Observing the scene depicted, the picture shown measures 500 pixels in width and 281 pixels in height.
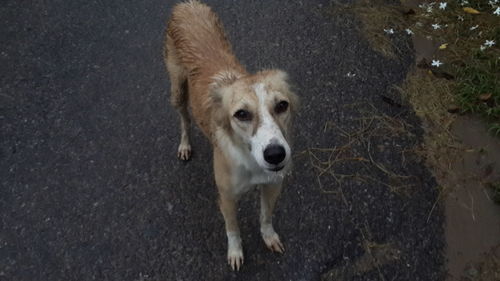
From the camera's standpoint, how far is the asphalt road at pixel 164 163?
11.5ft

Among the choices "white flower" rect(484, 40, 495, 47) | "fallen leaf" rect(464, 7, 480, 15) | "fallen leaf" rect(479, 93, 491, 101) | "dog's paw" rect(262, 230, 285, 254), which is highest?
"fallen leaf" rect(464, 7, 480, 15)

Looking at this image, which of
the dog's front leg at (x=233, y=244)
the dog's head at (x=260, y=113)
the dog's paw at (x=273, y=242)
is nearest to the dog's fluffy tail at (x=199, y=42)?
the dog's head at (x=260, y=113)

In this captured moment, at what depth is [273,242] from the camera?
3508 mm

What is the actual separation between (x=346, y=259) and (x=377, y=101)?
200 cm

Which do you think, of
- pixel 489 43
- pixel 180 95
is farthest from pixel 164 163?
pixel 489 43

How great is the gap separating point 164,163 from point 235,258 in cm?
127

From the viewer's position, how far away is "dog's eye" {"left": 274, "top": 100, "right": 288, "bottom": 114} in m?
2.63

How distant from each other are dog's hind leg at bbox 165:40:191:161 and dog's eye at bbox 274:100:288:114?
130 centimetres

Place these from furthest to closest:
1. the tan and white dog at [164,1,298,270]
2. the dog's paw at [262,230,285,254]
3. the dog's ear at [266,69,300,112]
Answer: the dog's paw at [262,230,285,254], the dog's ear at [266,69,300,112], the tan and white dog at [164,1,298,270]

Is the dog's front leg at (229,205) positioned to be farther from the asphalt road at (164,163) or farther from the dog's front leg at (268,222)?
the dog's front leg at (268,222)

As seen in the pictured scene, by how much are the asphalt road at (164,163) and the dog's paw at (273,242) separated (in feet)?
0.25

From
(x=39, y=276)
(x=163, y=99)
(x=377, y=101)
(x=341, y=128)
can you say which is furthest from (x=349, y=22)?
(x=39, y=276)

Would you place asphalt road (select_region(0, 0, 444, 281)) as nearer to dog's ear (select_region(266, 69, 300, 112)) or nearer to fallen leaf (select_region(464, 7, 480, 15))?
fallen leaf (select_region(464, 7, 480, 15))

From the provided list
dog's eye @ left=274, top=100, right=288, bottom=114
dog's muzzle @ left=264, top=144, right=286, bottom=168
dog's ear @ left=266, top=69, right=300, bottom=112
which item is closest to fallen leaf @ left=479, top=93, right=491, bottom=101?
dog's ear @ left=266, top=69, right=300, bottom=112
